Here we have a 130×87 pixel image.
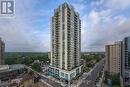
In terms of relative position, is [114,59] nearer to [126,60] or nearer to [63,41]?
[126,60]

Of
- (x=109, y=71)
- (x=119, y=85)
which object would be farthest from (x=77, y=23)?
(x=119, y=85)

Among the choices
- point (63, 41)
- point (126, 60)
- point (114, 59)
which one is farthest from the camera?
point (114, 59)

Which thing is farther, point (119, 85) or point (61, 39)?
point (61, 39)

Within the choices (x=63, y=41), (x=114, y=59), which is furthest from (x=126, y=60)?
(x=63, y=41)

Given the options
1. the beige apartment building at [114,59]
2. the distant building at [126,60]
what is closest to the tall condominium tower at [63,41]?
Result: the beige apartment building at [114,59]

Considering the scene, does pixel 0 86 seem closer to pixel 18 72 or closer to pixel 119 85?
pixel 18 72

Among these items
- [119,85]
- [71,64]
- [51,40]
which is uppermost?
[51,40]
